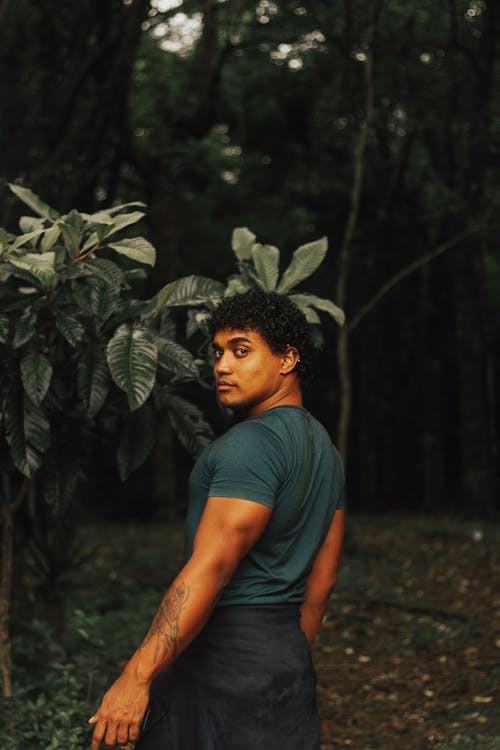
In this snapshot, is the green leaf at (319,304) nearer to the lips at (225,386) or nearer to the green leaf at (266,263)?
the green leaf at (266,263)

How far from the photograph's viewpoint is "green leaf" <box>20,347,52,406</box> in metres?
3.26

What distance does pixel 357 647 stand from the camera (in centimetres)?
710

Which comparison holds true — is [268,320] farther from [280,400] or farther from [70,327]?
[70,327]

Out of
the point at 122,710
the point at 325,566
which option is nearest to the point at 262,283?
the point at 325,566

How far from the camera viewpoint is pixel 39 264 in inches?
124

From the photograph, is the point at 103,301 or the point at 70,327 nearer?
the point at 70,327

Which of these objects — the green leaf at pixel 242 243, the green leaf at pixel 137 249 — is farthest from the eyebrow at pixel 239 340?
the green leaf at pixel 242 243

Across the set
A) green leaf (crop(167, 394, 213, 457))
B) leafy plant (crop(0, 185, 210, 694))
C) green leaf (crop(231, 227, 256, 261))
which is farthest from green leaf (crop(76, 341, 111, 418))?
green leaf (crop(231, 227, 256, 261))

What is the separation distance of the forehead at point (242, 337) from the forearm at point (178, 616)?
0.59 metres

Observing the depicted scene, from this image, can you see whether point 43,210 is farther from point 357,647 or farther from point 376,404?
point 376,404

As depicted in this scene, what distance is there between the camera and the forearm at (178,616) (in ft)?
7.47

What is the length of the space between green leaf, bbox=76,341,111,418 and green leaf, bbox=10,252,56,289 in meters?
0.37

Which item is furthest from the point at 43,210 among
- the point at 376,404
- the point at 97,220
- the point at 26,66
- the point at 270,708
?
the point at 376,404

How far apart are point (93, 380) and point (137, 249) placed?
1.55 ft
